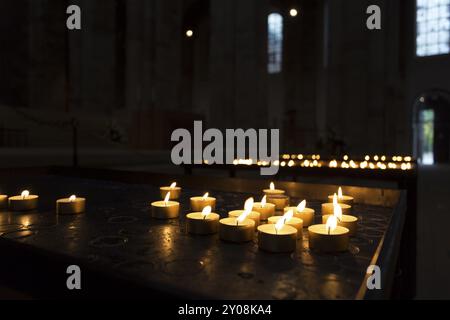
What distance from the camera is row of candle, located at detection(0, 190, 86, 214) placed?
1.76 m

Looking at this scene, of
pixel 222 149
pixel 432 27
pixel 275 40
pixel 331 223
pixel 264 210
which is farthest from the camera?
pixel 275 40

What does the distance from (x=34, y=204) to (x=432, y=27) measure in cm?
2171

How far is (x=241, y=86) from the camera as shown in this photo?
34.8 ft

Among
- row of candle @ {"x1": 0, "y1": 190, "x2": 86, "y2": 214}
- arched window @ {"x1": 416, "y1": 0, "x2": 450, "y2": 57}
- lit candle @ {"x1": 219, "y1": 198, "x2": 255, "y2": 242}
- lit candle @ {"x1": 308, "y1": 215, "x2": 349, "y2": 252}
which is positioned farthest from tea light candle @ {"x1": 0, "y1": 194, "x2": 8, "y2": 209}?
arched window @ {"x1": 416, "y1": 0, "x2": 450, "y2": 57}

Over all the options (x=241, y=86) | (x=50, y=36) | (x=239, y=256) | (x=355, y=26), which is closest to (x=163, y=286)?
(x=239, y=256)

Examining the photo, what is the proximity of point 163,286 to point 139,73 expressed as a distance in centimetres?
1238

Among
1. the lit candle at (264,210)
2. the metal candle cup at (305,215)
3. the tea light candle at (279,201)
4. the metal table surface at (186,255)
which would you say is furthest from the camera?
the tea light candle at (279,201)

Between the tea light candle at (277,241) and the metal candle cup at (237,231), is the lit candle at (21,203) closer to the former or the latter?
the metal candle cup at (237,231)

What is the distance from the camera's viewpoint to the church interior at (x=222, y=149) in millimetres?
1067

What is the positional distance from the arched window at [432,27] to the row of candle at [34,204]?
20.9 metres

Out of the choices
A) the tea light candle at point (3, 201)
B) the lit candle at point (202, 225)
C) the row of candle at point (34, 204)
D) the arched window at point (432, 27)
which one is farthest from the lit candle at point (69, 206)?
the arched window at point (432, 27)

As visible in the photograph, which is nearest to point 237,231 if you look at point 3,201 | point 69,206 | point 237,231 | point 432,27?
point 237,231

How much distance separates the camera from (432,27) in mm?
18328

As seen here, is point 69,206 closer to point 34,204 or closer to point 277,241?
point 34,204
